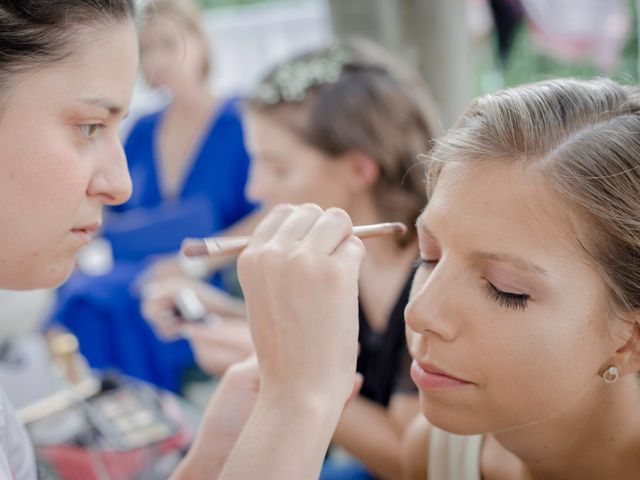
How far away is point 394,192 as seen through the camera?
4.55 ft

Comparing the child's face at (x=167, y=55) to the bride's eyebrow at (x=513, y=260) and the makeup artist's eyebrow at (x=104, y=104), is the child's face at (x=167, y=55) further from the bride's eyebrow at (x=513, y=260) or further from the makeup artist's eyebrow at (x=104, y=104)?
the bride's eyebrow at (x=513, y=260)

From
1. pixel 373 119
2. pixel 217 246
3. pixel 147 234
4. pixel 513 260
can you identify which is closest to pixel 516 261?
pixel 513 260

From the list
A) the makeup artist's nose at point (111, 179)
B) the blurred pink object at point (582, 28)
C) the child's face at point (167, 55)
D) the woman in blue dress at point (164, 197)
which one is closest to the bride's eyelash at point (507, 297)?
the makeup artist's nose at point (111, 179)

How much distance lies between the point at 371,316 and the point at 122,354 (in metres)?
0.80

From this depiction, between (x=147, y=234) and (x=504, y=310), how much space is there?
5.13 ft

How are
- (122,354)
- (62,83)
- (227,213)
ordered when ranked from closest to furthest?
(62,83), (122,354), (227,213)

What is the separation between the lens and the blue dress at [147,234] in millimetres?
1833

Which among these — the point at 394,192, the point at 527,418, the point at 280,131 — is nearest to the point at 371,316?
the point at 394,192

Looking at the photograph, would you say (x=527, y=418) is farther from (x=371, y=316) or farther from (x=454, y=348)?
(x=371, y=316)

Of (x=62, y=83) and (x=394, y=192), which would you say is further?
(x=394, y=192)

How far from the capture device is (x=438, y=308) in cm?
68

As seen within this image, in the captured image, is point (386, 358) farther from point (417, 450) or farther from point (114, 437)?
point (114, 437)

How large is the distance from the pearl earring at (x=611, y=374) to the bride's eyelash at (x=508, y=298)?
0.12 metres

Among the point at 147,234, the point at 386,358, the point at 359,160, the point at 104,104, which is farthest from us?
the point at 147,234
